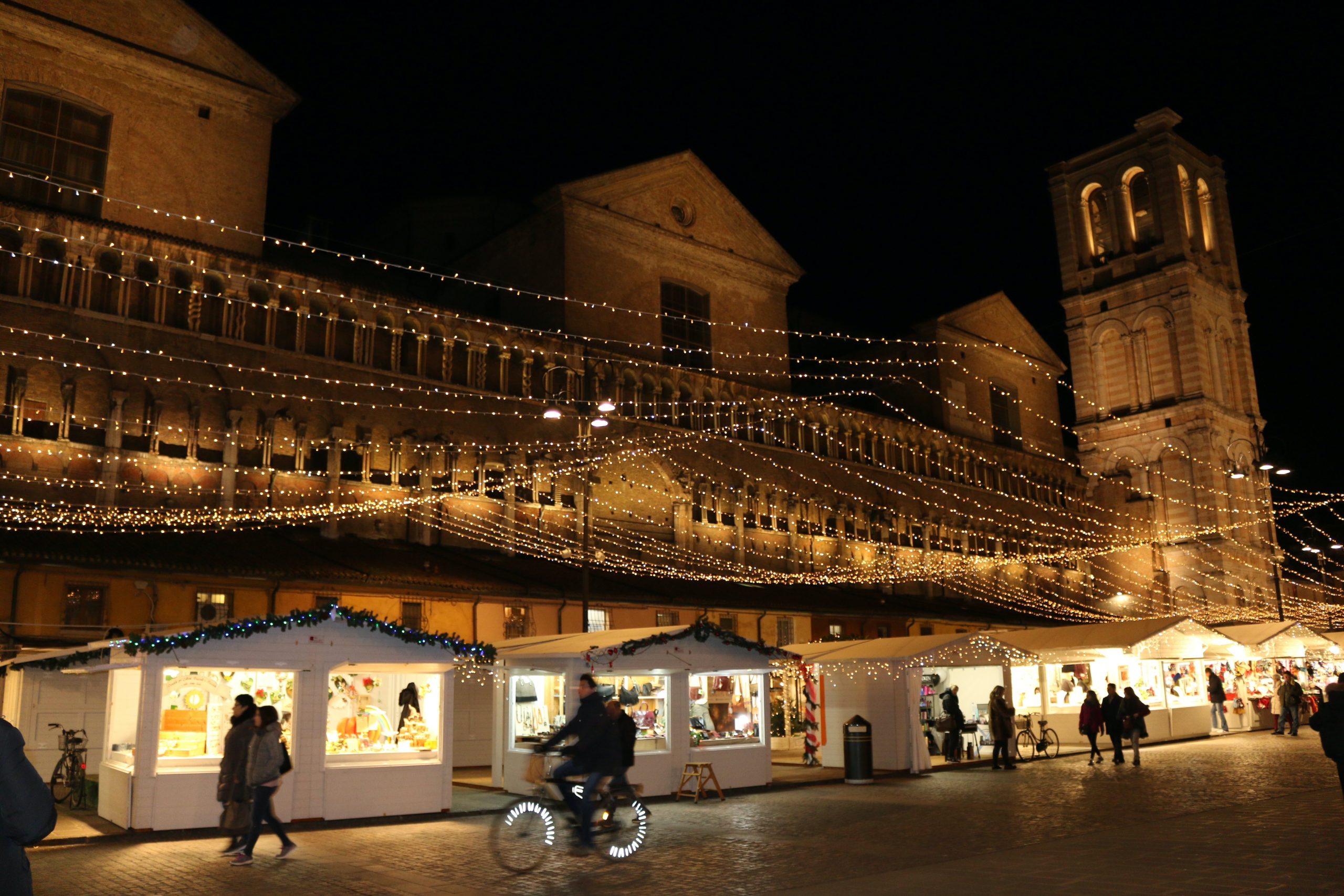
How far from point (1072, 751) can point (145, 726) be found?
20.7m

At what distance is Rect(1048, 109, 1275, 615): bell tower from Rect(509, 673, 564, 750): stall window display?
38911 mm

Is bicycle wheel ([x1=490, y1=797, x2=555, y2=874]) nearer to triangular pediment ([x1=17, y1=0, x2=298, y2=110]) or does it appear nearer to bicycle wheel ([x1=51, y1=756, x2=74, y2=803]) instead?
bicycle wheel ([x1=51, y1=756, x2=74, y2=803])

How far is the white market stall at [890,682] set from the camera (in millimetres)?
21375

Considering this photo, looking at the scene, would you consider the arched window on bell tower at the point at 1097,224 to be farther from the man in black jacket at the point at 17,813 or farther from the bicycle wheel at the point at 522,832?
the man in black jacket at the point at 17,813

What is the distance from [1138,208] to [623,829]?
51.5 metres

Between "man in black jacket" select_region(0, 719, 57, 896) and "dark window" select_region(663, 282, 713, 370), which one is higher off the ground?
"dark window" select_region(663, 282, 713, 370)

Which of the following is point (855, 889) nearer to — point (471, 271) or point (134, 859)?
point (134, 859)

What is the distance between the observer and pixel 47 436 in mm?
22000

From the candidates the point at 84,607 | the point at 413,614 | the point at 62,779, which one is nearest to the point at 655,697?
the point at 413,614

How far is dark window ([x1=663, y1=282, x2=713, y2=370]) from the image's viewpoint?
35.1m

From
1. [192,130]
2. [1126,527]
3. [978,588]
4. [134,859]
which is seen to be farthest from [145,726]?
[1126,527]

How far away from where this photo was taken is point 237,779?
11711 mm

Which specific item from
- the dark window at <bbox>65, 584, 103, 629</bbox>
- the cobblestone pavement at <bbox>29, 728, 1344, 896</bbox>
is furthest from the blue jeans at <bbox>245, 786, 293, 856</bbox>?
the dark window at <bbox>65, 584, 103, 629</bbox>

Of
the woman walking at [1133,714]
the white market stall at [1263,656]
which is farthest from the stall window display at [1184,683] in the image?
the woman walking at [1133,714]
